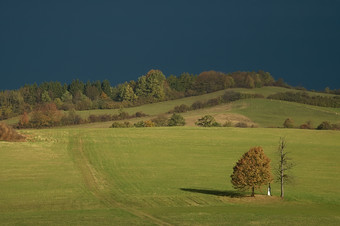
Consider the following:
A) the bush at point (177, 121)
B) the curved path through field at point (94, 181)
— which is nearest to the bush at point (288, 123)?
the bush at point (177, 121)

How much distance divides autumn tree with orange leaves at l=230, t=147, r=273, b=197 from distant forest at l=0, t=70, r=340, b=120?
83.6 metres

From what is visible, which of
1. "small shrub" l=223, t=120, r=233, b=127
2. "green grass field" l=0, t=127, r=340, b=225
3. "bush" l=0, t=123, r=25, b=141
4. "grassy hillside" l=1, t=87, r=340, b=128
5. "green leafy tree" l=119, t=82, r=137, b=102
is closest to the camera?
"green grass field" l=0, t=127, r=340, b=225

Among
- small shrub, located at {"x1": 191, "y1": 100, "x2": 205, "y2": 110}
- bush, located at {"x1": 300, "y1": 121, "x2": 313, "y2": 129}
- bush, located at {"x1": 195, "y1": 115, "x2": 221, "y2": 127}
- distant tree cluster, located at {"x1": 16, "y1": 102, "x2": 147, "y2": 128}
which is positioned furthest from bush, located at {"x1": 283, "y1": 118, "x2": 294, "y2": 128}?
distant tree cluster, located at {"x1": 16, "y1": 102, "x2": 147, "y2": 128}

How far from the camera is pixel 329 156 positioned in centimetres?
6188

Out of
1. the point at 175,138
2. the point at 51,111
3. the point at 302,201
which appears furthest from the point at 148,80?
the point at 302,201

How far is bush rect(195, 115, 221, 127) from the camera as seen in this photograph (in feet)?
312

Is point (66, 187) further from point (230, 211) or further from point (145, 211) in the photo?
point (230, 211)

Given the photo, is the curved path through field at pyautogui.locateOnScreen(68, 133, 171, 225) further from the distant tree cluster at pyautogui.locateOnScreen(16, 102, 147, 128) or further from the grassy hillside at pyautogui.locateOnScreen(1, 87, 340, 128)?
the grassy hillside at pyautogui.locateOnScreen(1, 87, 340, 128)

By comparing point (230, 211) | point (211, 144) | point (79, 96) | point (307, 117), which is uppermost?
point (79, 96)

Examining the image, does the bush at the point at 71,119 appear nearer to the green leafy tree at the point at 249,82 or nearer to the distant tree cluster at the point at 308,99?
the distant tree cluster at the point at 308,99

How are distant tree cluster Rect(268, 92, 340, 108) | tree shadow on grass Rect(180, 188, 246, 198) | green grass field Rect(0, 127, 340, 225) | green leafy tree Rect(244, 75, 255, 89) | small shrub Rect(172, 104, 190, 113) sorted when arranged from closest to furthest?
1. green grass field Rect(0, 127, 340, 225)
2. tree shadow on grass Rect(180, 188, 246, 198)
3. distant tree cluster Rect(268, 92, 340, 108)
4. small shrub Rect(172, 104, 190, 113)
5. green leafy tree Rect(244, 75, 255, 89)

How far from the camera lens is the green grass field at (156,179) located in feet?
103

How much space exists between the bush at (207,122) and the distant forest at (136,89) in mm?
29540

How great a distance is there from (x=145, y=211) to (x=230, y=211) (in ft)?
17.5
